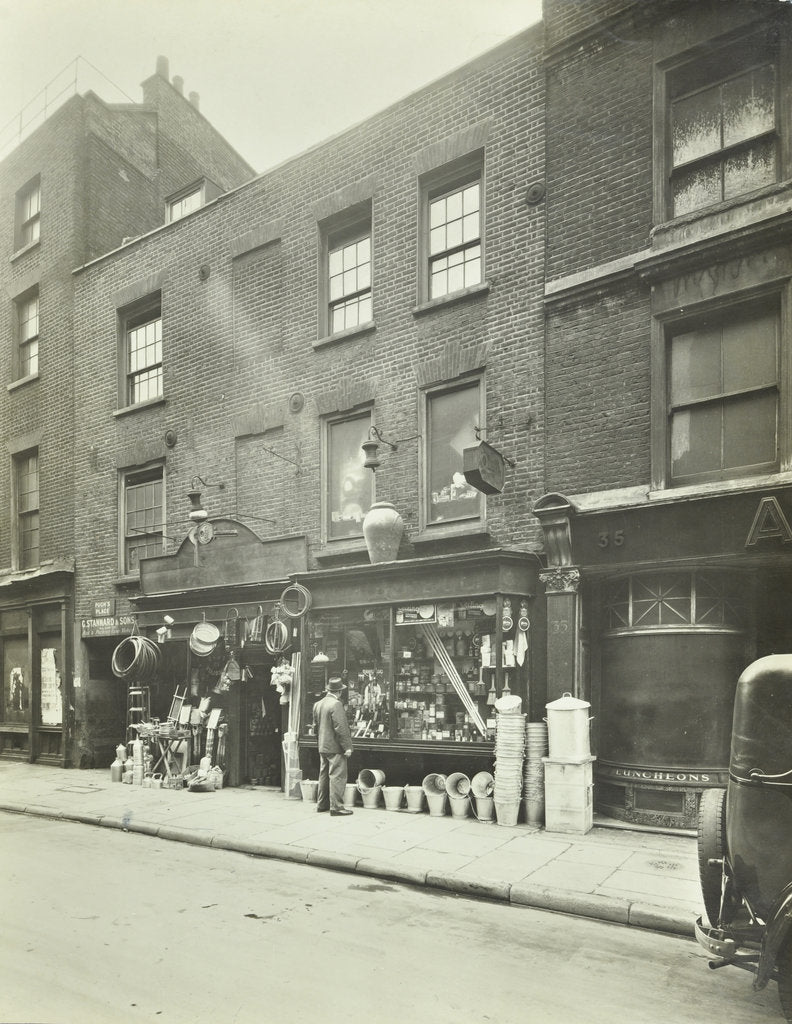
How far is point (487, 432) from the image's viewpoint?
37.4ft

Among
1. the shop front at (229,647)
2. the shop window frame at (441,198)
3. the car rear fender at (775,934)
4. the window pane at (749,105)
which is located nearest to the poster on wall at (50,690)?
the shop front at (229,647)

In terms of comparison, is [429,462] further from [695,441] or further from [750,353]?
[750,353]

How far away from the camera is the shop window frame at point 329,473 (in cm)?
1282

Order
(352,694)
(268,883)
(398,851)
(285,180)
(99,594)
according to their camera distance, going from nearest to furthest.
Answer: (268,883) < (398,851) < (352,694) < (285,180) < (99,594)

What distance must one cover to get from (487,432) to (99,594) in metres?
9.74

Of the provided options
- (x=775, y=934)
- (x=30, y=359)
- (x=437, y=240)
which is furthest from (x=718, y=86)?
(x=30, y=359)

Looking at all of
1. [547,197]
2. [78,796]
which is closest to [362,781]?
[78,796]

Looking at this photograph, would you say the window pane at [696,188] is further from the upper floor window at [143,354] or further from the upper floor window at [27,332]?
the upper floor window at [27,332]

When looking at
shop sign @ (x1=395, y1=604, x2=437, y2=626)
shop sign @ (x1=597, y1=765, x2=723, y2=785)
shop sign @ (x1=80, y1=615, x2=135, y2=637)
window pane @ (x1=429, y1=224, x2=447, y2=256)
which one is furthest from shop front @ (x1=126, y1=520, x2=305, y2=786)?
shop sign @ (x1=597, y1=765, x2=723, y2=785)

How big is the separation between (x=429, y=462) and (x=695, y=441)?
13.1 feet

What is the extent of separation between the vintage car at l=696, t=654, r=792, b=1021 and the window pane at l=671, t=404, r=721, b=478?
4.95m

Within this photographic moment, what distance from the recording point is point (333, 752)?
1078 centimetres

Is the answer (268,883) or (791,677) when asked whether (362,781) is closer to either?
(268,883)

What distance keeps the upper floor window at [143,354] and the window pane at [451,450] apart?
23.0 ft
